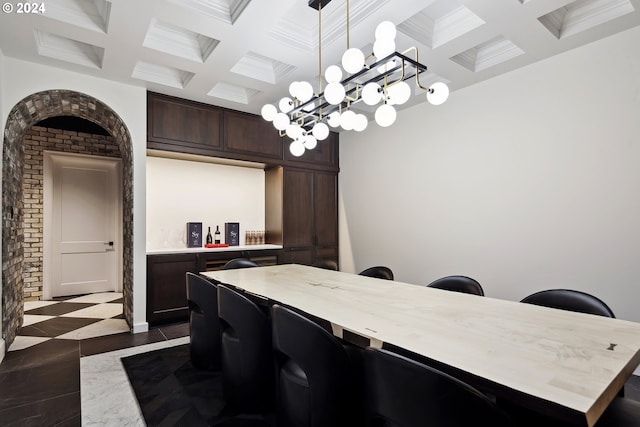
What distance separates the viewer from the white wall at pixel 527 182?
2.70m

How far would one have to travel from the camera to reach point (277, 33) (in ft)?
9.15

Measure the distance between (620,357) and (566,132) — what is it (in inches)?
101

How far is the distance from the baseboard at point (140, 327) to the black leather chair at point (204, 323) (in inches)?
49.4

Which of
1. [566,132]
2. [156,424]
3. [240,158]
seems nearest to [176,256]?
[240,158]

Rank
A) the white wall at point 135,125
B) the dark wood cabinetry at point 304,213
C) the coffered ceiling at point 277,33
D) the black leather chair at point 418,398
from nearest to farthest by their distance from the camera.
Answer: the black leather chair at point 418,398
the coffered ceiling at point 277,33
the white wall at point 135,125
the dark wood cabinetry at point 304,213

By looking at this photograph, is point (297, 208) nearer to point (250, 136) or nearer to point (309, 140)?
point (250, 136)

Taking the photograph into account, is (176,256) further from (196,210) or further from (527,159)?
(527,159)

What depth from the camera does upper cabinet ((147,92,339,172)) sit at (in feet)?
12.7

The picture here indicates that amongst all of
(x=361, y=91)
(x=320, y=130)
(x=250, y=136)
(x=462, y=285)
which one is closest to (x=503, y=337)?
(x=462, y=285)

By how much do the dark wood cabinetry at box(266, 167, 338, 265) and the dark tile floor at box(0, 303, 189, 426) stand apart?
1775 millimetres

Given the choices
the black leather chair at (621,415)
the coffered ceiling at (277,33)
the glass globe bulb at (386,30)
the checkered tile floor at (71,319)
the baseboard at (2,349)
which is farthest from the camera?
the checkered tile floor at (71,319)

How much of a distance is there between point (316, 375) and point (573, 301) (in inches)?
60.2

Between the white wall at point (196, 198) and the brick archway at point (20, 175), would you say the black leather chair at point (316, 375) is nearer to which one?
the brick archway at point (20, 175)

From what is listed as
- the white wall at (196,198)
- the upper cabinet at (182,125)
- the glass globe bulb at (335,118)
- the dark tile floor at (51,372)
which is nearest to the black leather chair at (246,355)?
the dark tile floor at (51,372)
